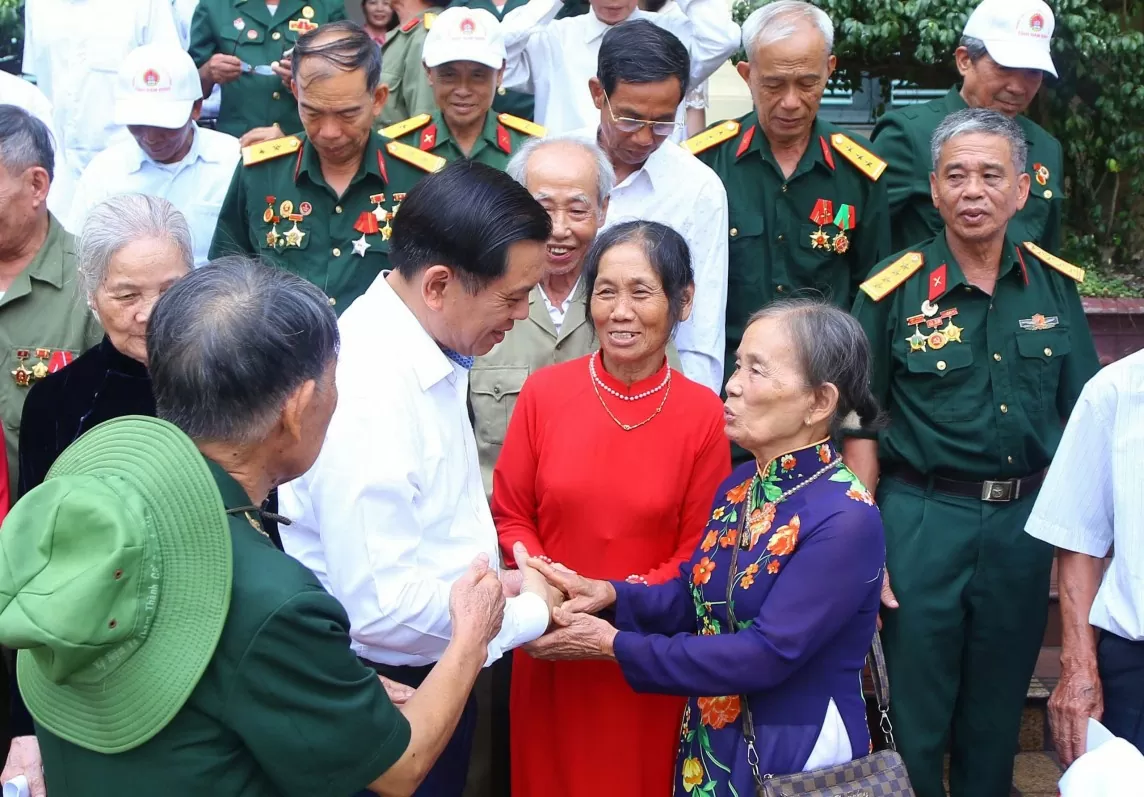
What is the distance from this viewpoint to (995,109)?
4.43 m

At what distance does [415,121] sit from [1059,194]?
2464 millimetres

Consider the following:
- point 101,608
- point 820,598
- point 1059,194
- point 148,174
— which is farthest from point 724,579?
point 148,174

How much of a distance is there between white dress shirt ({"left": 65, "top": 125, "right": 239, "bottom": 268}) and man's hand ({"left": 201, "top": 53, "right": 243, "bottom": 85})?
2.37ft

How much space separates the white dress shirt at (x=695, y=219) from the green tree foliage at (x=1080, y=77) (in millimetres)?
2784

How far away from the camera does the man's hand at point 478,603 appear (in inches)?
89.5

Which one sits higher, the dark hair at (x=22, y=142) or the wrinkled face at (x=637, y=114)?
the wrinkled face at (x=637, y=114)

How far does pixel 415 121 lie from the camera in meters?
4.75

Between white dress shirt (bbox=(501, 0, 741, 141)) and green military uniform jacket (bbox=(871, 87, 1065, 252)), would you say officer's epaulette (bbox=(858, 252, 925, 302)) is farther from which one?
white dress shirt (bbox=(501, 0, 741, 141))

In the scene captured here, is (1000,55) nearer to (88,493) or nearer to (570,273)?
(570,273)

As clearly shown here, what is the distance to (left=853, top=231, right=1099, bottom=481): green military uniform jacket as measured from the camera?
3639mm

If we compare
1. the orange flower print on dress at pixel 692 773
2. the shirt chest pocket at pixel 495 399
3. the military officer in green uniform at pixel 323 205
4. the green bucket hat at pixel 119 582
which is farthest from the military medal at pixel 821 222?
the green bucket hat at pixel 119 582

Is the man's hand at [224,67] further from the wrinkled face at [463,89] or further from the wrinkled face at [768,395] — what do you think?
the wrinkled face at [768,395]

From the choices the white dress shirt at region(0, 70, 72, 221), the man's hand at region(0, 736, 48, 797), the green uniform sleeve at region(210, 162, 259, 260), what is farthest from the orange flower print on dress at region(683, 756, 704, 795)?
the white dress shirt at region(0, 70, 72, 221)

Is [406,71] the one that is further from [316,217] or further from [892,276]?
[892,276]
